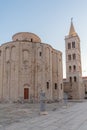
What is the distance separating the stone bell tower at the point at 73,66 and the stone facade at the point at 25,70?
1913cm

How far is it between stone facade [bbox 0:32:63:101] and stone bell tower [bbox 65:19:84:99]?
19128mm

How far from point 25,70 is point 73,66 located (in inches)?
1040

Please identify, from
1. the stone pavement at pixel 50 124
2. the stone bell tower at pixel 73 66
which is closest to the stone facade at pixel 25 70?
the stone pavement at pixel 50 124

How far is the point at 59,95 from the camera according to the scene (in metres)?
35.7

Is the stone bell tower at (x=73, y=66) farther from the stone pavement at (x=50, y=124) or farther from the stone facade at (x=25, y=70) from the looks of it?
the stone pavement at (x=50, y=124)

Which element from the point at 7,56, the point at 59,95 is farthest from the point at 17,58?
the point at 59,95

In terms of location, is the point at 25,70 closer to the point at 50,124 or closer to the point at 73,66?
the point at 50,124

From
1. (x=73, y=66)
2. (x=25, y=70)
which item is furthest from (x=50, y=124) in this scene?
(x=73, y=66)

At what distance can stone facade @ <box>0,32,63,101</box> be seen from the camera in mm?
30091

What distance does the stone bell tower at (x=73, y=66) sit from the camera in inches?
2030

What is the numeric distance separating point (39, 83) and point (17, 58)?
6025 millimetres

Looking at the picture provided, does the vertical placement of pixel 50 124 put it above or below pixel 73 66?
below

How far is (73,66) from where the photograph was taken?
5388 cm

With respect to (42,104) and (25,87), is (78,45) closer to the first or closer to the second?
(25,87)
